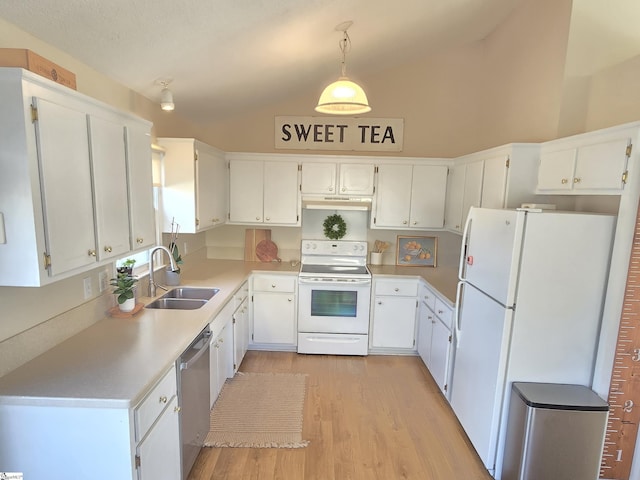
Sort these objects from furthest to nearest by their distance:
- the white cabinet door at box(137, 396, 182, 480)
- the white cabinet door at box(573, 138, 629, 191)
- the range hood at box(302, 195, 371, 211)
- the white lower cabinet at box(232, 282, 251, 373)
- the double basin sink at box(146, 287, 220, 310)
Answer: the range hood at box(302, 195, 371, 211) < the white lower cabinet at box(232, 282, 251, 373) < the double basin sink at box(146, 287, 220, 310) < the white cabinet door at box(573, 138, 629, 191) < the white cabinet door at box(137, 396, 182, 480)

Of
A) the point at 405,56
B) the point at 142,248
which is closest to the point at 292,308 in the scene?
the point at 142,248

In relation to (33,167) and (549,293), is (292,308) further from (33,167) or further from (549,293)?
(33,167)

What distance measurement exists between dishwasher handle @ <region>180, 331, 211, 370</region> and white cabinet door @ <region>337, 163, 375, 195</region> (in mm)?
2242

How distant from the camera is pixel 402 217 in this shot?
3.94 meters

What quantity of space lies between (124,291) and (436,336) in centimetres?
259

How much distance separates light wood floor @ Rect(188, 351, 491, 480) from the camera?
7.33ft

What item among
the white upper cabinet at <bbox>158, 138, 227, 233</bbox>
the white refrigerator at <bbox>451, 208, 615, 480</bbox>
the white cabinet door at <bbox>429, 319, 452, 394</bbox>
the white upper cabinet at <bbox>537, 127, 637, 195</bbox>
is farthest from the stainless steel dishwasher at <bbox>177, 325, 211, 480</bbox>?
the white upper cabinet at <bbox>537, 127, 637, 195</bbox>

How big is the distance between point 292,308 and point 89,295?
6.60ft

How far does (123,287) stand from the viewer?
7.30 ft

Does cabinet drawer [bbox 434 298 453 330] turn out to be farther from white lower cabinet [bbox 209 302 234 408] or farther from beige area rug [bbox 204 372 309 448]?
white lower cabinet [bbox 209 302 234 408]

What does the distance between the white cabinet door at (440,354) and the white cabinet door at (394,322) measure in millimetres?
429

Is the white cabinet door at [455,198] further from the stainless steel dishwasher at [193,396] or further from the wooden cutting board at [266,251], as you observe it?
the stainless steel dishwasher at [193,396]

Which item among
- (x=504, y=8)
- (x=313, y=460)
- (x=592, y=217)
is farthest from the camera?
(x=504, y=8)

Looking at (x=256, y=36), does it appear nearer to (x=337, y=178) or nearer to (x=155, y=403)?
(x=337, y=178)
